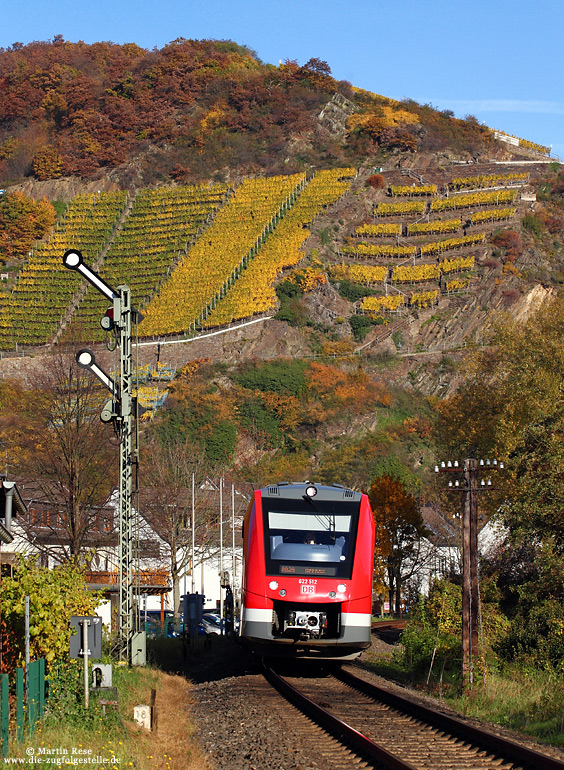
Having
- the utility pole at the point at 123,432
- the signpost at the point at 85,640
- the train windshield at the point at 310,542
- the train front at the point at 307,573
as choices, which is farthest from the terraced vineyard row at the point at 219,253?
the signpost at the point at 85,640

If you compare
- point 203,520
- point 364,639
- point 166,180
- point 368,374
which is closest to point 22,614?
point 364,639

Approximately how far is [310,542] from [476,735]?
20.7ft

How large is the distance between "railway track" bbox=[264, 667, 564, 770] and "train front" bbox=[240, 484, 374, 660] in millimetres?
860

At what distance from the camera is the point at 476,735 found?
12555 mm

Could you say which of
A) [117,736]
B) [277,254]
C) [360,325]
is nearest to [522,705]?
[117,736]

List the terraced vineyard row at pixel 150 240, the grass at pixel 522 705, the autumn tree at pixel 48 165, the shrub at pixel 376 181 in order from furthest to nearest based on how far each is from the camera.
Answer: the autumn tree at pixel 48 165 → the shrub at pixel 376 181 → the terraced vineyard row at pixel 150 240 → the grass at pixel 522 705

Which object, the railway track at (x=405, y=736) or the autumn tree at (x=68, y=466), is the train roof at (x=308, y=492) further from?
the autumn tree at (x=68, y=466)

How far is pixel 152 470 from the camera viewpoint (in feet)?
182

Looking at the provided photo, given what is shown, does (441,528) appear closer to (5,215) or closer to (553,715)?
(553,715)

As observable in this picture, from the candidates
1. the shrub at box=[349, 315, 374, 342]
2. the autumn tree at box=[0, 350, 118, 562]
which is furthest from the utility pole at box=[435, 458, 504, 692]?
the shrub at box=[349, 315, 374, 342]

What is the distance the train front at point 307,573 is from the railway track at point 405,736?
0.86m

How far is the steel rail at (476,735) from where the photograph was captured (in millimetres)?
10750

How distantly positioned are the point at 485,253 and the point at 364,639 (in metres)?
74.6

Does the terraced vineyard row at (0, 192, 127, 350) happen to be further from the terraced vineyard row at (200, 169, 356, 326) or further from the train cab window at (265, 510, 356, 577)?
the train cab window at (265, 510, 356, 577)
